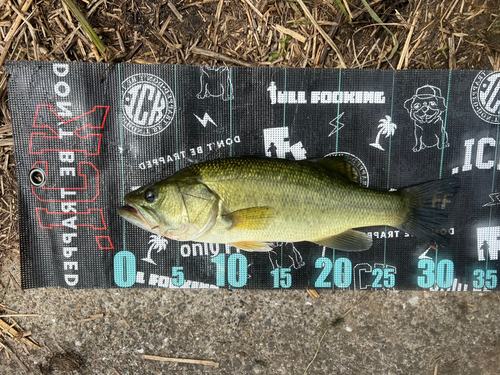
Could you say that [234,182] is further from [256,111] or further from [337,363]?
[337,363]

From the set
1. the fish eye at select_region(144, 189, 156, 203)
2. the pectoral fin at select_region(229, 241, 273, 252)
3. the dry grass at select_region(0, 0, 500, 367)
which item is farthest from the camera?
the dry grass at select_region(0, 0, 500, 367)

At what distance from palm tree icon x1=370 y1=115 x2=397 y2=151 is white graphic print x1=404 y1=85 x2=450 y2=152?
0.18 m

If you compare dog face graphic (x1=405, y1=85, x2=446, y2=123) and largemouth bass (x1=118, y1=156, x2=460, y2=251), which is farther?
dog face graphic (x1=405, y1=85, x2=446, y2=123)

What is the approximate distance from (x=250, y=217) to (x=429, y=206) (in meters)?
1.46

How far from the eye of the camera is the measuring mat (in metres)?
2.64

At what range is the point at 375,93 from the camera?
2682 mm

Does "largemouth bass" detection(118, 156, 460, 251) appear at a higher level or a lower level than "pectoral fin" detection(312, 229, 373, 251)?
higher

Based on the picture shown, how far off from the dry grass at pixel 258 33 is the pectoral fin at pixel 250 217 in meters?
1.27

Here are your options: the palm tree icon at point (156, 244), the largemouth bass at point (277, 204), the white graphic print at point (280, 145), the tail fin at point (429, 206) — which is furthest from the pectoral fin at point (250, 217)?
the tail fin at point (429, 206)

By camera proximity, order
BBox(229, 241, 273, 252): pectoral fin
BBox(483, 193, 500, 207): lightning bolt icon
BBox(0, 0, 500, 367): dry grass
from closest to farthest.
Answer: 1. BBox(229, 241, 273, 252): pectoral fin
2. BBox(0, 0, 500, 367): dry grass
3. BBox(483, 193, 500, 207): lightning bolt icon

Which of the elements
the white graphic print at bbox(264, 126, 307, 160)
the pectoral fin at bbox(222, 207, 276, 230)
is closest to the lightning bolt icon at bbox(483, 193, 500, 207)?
the white graphic print at bbox(264, 126, 307, 160)

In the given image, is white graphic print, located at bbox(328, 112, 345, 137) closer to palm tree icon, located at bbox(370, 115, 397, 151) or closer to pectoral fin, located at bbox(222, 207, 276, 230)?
palm tree icon, located at bbox(370, 115, 397, 151)

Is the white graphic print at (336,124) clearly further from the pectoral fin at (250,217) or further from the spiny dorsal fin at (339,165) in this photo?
the pectoral fin at (250,217)

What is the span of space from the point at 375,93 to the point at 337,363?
243cm
